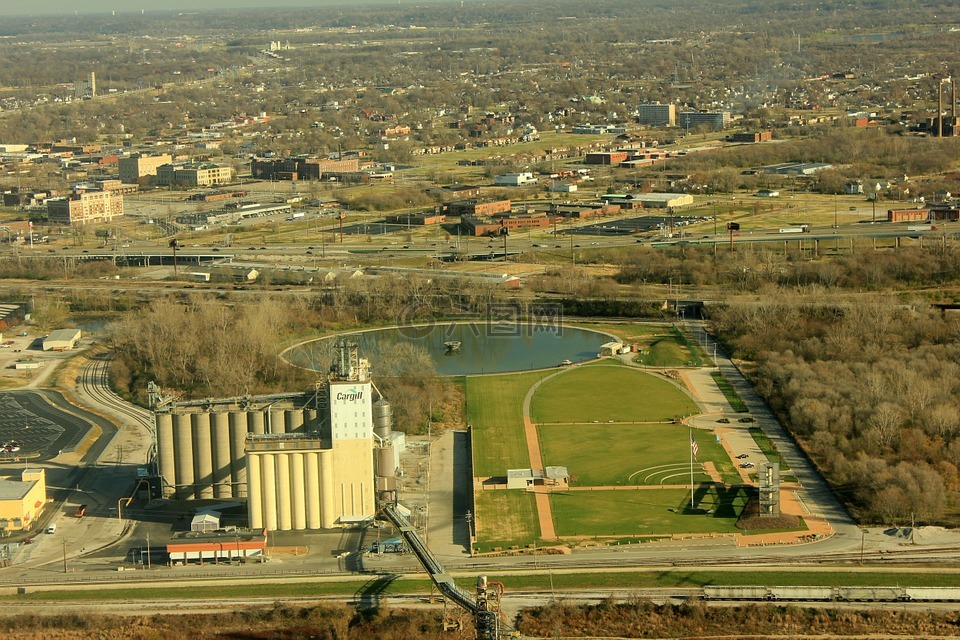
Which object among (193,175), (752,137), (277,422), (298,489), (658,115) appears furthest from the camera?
(658,115)

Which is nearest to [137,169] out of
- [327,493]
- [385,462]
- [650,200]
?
[650,200]

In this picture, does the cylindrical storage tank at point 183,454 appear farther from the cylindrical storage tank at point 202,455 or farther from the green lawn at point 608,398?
the green lawn at point 608,398

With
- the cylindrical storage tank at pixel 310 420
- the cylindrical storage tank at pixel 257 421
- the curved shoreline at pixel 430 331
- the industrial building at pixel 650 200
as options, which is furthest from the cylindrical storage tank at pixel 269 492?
the industrial building at pixel 650 200

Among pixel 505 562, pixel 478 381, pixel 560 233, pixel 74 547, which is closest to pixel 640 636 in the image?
pixel 505 562

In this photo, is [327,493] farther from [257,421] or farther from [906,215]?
[906,215]

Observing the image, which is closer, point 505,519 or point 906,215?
point 505,519

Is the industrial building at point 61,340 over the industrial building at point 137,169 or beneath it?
beneath
